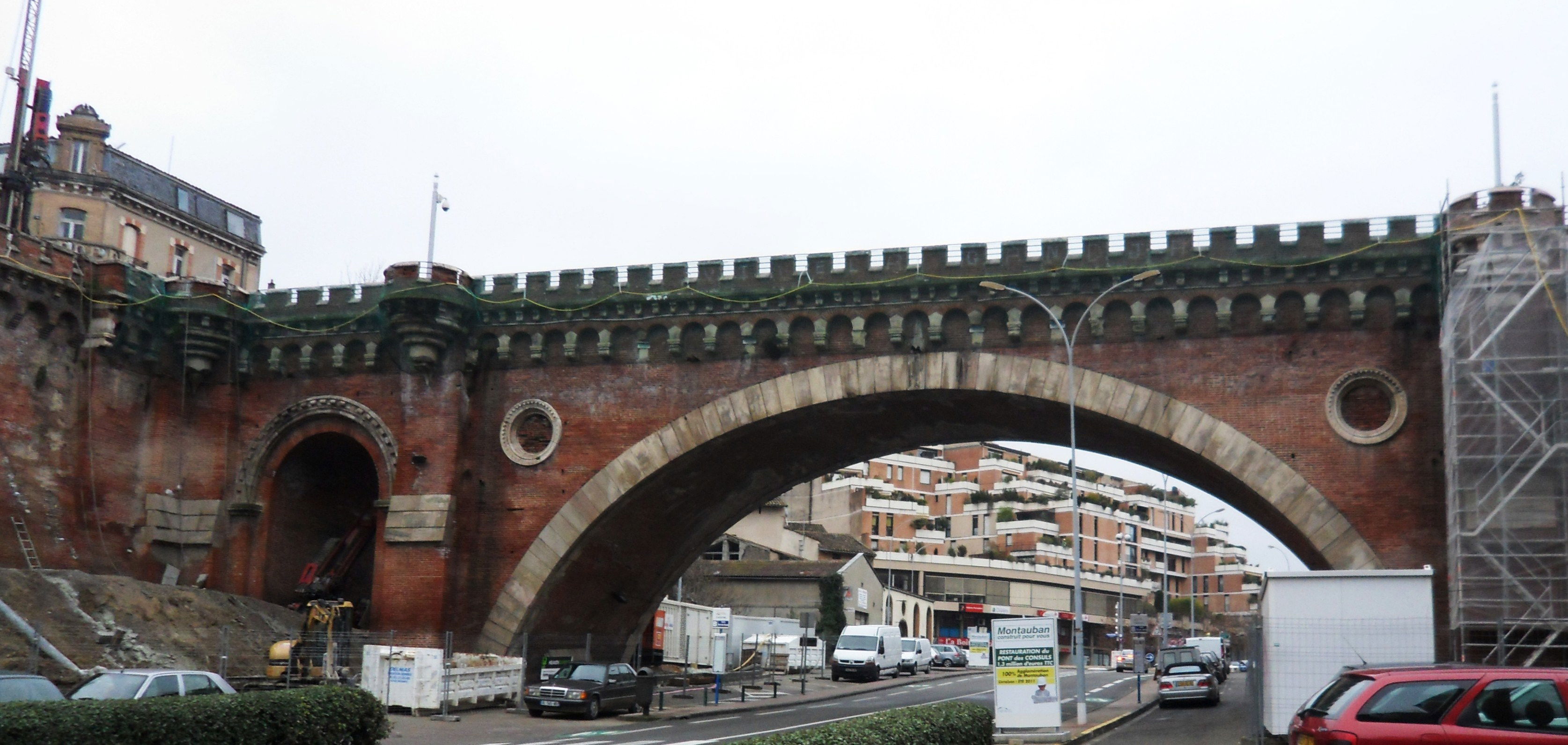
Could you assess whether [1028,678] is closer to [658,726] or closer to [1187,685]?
[658,726]

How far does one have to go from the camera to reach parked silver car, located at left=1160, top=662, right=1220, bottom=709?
1400 inches

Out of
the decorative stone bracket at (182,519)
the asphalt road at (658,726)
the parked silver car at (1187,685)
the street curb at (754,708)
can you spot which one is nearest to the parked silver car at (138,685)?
the asphalt road at (658,726)

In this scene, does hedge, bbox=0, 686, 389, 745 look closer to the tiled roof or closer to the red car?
the red car

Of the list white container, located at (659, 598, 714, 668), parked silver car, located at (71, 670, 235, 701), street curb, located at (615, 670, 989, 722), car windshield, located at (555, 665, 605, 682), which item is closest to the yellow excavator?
car windshield, located at (555, 665, 605, 682)

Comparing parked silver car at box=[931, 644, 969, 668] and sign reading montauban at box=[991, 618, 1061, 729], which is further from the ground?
sign reading montauban at box=[991, 618, 1061, 729]

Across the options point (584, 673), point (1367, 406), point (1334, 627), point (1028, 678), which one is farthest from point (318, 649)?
point (1367, 406)

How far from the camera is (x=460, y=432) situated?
3544cm

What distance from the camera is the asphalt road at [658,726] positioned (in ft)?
77.3

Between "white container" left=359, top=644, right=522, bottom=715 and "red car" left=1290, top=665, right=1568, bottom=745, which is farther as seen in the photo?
"white container" left=359, top=644, right=522, bottom=715

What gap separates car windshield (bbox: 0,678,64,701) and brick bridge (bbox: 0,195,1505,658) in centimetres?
1671

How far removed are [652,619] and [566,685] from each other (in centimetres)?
1387

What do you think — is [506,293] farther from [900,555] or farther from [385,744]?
[900,555]

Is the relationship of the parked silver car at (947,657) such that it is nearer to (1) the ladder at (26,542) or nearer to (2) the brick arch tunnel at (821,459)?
(2) the brick arch tunnel at (821,459)

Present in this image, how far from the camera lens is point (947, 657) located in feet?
210
